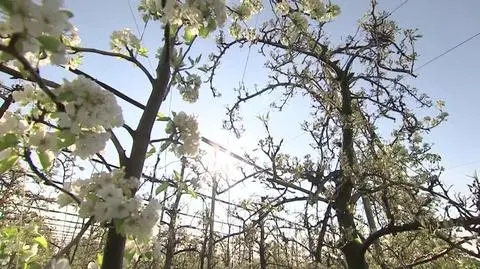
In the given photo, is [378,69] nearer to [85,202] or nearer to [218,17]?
[218,17]

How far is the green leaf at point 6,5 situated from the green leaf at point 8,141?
343 millimetres

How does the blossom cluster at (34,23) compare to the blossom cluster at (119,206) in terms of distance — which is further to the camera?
the blossom cluster at (119,206)

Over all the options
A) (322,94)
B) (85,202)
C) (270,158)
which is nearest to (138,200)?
(85,202)

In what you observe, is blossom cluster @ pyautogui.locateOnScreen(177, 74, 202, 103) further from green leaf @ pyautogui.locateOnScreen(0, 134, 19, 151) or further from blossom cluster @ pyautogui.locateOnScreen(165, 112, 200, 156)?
green leaf @ pyautogui.locateOnScreen(0, 134, 19, 151)

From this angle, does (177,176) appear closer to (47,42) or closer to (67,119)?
(67,119)

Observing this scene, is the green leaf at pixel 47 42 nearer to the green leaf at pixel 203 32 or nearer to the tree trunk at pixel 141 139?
the tree trunk at pixel 141 139

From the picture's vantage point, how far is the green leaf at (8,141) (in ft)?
2.52

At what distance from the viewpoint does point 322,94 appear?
11.5 feet

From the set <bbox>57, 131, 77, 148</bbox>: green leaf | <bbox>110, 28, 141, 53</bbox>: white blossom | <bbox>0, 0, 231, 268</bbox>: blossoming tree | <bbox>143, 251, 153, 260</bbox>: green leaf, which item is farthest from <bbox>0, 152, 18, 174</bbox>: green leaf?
<bbox>110, 28, 141, 53</bbox>: white blossom

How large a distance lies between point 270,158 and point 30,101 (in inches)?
88.2

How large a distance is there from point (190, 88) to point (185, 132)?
37 centimetres

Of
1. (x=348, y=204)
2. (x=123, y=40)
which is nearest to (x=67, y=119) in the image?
(x=123, y=40)

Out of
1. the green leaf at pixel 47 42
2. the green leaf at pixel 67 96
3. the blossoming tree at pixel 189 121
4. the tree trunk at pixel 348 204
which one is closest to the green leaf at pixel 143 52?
the blossoming tree at pixel 189 121

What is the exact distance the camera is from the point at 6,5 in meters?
0.52
